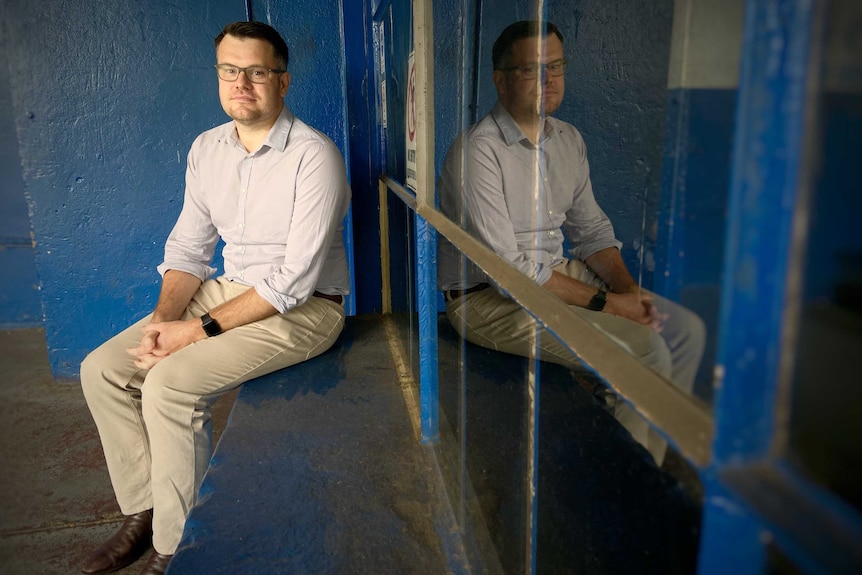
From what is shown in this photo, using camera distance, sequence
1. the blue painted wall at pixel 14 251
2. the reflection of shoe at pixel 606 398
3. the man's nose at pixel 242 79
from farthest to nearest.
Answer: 1. the blue painted wall at pixel 14 251
2. the man's nose at pixel 242 79
3. the reflection of shoe at pixel 606 398

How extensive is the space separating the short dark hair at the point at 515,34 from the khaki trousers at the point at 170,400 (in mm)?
1424

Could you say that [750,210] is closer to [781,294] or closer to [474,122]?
[781,294]

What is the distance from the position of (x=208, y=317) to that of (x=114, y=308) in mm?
1718

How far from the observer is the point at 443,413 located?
5.83 feet

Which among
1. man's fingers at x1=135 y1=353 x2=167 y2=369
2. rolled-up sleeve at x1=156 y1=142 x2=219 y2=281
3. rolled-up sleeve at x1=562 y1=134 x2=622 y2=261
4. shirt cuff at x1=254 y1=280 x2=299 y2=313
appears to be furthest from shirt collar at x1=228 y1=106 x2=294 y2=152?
rolled-up sleeve at x1=562 y1=134 x2=622 y2=261

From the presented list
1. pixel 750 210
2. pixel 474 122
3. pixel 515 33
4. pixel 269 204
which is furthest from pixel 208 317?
pixel 750 210

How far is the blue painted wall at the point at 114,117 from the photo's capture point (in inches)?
123

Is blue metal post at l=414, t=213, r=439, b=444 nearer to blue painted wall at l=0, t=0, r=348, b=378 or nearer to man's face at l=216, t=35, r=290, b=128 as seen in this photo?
man's face at l=216, t=35, r=290, b=128

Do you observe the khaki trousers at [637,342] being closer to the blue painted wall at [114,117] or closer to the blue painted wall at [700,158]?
the blue painted wall at [700,158]

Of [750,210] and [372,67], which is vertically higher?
[372,67]

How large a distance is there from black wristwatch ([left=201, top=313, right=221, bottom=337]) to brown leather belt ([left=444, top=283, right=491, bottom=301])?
0.89 meters

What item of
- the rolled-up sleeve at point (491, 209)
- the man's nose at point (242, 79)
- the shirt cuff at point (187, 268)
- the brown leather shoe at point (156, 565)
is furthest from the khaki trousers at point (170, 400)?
the rolled-up sleeve at point (491, 209)

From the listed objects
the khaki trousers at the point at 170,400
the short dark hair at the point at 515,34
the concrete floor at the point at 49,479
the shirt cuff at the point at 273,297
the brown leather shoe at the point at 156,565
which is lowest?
the concrete floor at the point at 49,479

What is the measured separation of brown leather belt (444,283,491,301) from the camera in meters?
1.22
